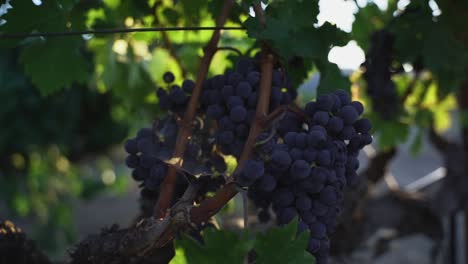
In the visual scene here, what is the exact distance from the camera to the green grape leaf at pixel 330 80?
0.91m

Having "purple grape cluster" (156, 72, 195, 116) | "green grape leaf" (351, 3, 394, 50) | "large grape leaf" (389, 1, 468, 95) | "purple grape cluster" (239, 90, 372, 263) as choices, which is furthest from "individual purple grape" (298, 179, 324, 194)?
"green grape leaf" (351, 3, 394, 50)

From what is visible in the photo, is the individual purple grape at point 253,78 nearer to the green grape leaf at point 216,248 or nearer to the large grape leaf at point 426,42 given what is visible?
the green grape leaf at point 216,248

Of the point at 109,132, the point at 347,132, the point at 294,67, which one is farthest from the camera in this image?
the point at 109,132

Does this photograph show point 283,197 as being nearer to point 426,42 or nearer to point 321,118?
point 321,118

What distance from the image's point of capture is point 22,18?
95 centimetres

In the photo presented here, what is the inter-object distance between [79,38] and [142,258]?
19.8 inches

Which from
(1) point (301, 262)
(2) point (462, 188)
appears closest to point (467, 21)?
(2) point (462, 188)

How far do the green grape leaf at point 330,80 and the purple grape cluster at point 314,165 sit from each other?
0.10 meters

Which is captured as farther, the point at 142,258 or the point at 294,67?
the point at 294,67

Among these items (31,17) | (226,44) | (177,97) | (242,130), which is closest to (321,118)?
(242,130)

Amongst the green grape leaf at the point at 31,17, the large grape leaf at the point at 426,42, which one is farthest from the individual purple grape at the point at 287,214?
the large grape leaf at the point at 426,42

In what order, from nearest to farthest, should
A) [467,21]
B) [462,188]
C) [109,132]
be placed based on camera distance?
[467,21] < [462,188] < [109,132]

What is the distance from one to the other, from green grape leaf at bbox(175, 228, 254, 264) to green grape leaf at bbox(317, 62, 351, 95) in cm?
32

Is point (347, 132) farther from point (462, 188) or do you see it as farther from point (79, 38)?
point (462, 188)
